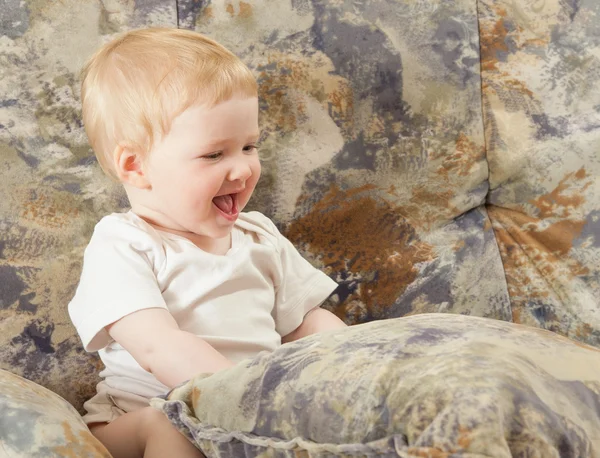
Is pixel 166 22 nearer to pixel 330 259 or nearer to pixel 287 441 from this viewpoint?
pixel 330 259

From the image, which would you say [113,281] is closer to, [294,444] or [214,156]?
[214,156]

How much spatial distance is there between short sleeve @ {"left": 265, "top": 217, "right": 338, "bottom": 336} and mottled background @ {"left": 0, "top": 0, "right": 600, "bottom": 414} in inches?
2.5

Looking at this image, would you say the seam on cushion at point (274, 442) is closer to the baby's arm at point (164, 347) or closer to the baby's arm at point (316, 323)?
the baby's arm at point (164, 347)

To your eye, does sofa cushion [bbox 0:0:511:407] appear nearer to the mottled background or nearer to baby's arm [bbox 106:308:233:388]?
the mottled background

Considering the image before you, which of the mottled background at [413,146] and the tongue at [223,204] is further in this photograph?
the mottled background at [413,146]

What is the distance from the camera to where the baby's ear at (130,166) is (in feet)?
3.62

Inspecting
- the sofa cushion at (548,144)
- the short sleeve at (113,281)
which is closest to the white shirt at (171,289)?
the short sleeve at (113,281)

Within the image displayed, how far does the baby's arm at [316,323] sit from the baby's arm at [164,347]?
0.25m

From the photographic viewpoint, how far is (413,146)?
1.37 m

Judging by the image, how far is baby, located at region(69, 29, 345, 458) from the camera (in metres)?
1.04

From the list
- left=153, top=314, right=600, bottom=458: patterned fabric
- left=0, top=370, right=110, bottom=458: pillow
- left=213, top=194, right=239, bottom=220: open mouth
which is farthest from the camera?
left=213, top=194, right=239, bottom=220: open mouth

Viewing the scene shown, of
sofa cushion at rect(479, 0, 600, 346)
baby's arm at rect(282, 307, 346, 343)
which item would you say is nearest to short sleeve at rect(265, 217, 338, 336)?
baby's arm at rect(282, 307, 346, 343)

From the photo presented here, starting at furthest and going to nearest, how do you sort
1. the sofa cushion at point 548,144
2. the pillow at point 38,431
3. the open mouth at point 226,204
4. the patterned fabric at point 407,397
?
the sofa cushion at point 548,144 < the open mouth at point 226,204 < the pillow at point 38,431 < the patterned fabric at point 407,397

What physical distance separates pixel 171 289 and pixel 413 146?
492mm
